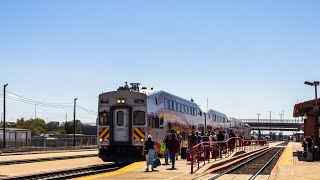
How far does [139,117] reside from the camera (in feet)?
87.4

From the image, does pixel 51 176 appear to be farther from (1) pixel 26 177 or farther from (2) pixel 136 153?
(2) pixel 136 153

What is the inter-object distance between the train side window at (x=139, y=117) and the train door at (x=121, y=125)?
0.41 meters

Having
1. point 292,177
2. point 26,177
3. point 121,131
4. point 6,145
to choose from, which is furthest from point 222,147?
point 6,145

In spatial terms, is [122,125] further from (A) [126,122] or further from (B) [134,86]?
(B) [134,86]

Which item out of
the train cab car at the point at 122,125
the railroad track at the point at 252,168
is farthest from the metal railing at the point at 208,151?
the train cab car at the point at 122,125

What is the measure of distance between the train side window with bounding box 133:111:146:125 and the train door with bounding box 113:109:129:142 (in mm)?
406

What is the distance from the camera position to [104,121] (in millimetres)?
26844

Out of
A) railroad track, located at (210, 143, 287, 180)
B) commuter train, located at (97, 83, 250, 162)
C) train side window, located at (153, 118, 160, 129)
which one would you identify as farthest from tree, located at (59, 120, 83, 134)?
commuter train, located at (97, 83, 250, 162)

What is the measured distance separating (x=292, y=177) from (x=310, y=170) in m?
3.15

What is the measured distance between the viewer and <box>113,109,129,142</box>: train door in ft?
86.8

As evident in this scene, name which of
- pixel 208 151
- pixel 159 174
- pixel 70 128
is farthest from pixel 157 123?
pixel 70 128

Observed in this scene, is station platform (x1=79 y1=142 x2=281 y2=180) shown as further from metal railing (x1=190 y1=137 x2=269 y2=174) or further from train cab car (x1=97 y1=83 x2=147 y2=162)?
train cab car (x1=97 y1=83 x2=147 y2=162)

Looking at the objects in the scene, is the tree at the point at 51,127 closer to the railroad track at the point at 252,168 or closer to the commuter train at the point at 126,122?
the railroad track at the point at 252,168

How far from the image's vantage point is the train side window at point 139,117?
26562 millimetres
